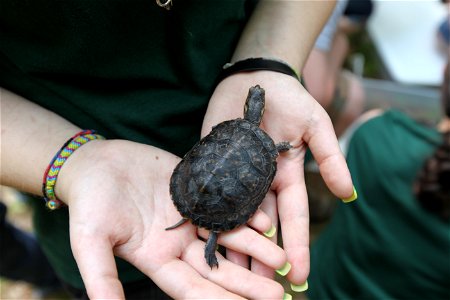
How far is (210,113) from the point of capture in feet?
5.60

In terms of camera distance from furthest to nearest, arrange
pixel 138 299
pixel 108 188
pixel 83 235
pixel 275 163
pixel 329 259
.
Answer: pixel 329 259, pixel 138 299, pixel 275 163, pixel 108 188, pixel 83 235

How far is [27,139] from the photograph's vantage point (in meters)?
1.46

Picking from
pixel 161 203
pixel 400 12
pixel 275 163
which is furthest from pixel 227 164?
pixel 400 12

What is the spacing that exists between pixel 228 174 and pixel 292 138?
1.00 ft

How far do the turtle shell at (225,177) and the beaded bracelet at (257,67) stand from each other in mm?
237

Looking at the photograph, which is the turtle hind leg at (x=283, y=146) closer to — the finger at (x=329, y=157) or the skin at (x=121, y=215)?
the finger at (x=329, y=157)

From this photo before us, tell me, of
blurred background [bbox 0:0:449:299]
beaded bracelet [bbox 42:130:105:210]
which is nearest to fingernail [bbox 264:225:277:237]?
beaded bracelet [bbox 42:130:105:210]

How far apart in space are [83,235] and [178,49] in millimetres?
770

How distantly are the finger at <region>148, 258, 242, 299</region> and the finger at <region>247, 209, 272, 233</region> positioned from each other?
0.92ft

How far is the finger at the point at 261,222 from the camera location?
58.3 inches

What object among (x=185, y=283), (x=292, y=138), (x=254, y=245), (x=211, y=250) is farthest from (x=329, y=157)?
(x=185, y=283)

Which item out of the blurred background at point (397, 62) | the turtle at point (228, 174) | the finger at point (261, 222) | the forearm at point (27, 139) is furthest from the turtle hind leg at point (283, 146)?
the blurred background at point (397, 62)

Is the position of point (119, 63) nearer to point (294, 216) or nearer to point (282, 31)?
point (282, 31)

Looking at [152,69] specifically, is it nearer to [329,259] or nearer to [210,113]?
[210,113]
